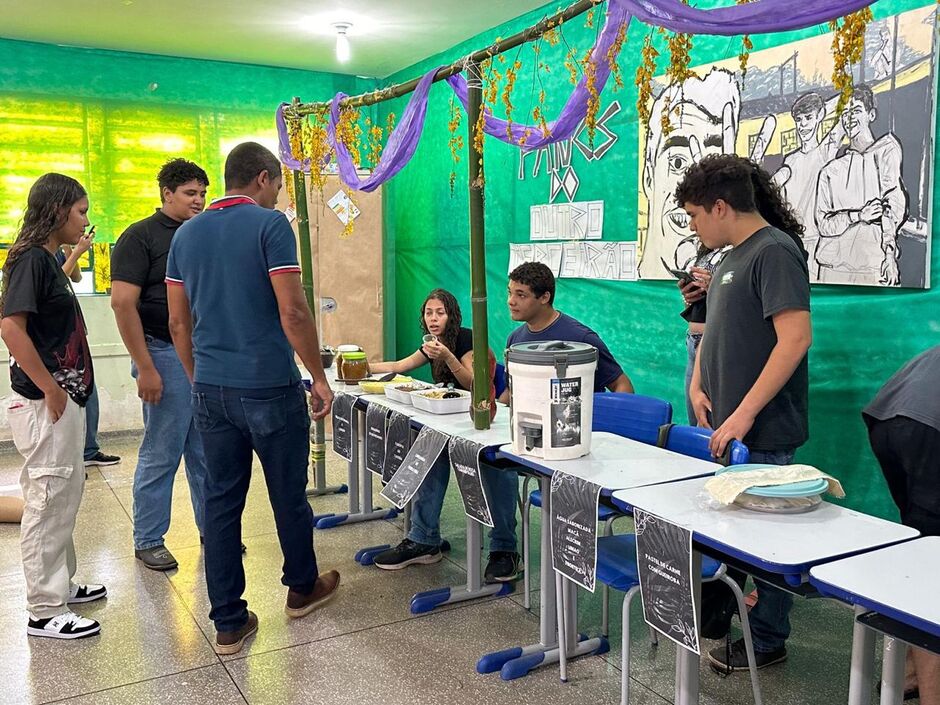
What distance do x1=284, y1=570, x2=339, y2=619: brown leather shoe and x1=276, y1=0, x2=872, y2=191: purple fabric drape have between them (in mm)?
1792

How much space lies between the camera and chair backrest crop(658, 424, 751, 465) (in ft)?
7.75

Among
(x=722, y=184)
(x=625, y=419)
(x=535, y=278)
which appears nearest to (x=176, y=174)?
(x=535, y=278)

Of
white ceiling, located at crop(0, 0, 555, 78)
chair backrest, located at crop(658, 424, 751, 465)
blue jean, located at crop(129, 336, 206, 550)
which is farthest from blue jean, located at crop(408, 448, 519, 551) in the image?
white ceiling, located at crop(0, 0, 555, 78)

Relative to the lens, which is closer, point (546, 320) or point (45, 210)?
point (45, 210)

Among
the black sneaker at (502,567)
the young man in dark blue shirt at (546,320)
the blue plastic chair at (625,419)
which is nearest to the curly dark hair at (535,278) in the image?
the young man in dark blue shirt at (546,320)

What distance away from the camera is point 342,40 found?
5.72 m

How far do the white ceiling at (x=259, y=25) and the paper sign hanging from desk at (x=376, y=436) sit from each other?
9.15ft

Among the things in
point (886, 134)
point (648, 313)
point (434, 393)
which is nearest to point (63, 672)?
point (434, 393)

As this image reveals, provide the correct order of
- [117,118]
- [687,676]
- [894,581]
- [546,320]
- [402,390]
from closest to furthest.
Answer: [894,581] → [687,676] → [546,320] → [402,390] → [117,118]

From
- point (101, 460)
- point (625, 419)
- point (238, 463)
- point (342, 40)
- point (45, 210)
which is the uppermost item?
point (342, 40)

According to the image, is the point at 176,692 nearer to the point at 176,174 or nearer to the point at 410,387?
the point at 410,387

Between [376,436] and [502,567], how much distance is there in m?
0.72

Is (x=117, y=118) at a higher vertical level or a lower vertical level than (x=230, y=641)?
higher

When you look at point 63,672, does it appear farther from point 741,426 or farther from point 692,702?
point 741,426
